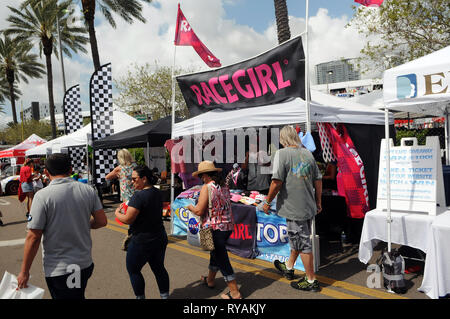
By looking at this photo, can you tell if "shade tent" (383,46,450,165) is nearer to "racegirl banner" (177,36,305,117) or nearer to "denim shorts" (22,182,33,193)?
"racegirl banner" (177,36,305,117)

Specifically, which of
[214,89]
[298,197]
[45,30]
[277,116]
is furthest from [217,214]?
[45,30]

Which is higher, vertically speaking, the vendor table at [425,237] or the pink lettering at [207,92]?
the pink lettering at [207,92]

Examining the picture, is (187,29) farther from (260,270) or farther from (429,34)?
(429,34)

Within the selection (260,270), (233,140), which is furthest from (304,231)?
(233,140)

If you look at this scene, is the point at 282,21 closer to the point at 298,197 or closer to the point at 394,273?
the point at 298,197

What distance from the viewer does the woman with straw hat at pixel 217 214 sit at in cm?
361

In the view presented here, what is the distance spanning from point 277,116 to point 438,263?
266 cm

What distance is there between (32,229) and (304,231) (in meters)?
2.76

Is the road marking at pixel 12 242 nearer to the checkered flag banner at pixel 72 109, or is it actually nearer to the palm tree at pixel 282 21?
the checkered flag banner at pixel 72 109

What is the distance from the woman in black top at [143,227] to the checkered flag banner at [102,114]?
6570mm

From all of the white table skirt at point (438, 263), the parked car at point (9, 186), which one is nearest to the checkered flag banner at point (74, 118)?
the parked car at point (9, 186)

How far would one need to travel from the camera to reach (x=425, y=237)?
3.83 m

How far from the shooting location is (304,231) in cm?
385

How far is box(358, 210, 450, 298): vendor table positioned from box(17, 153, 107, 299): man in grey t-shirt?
10.9 ft
